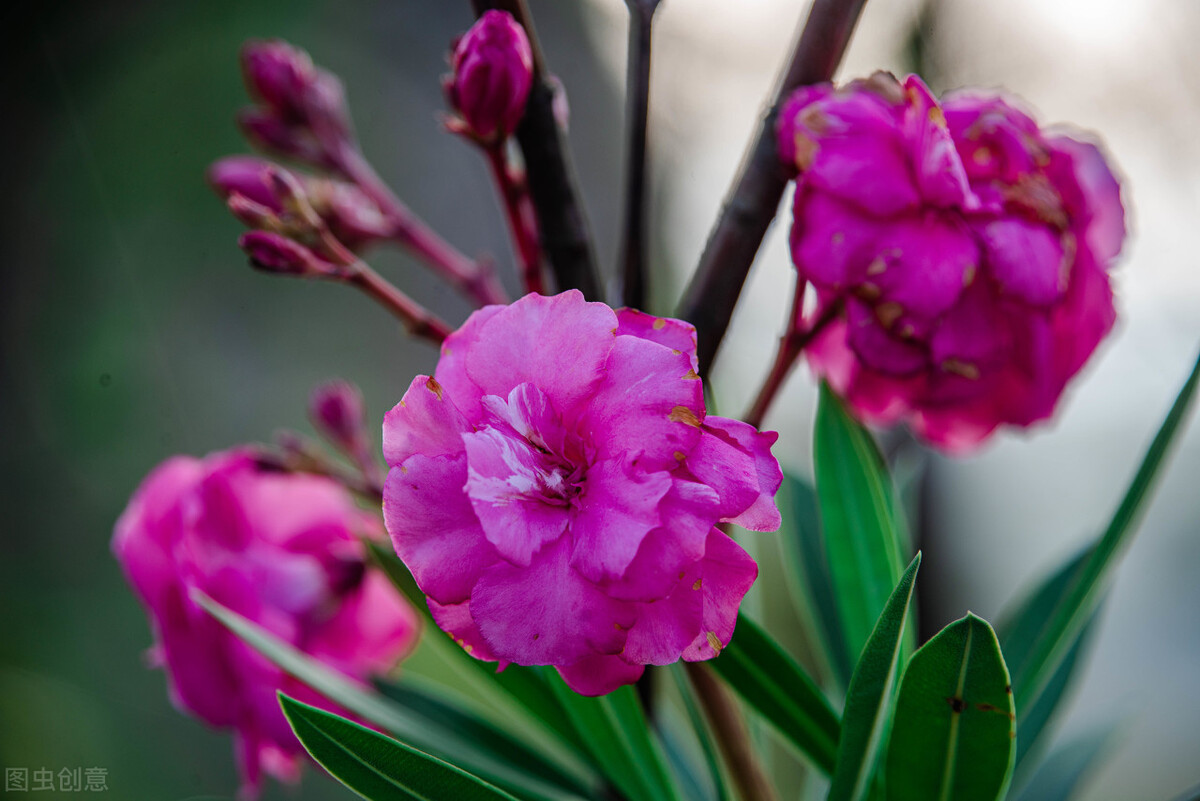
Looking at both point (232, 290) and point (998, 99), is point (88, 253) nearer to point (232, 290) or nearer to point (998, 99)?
point (232, 290)

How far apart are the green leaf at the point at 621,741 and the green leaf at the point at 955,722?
0.63ft

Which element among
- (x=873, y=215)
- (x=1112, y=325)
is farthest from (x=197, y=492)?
(x=1112, y=325)

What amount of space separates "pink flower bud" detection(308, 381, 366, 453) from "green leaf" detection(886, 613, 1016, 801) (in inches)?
19.7

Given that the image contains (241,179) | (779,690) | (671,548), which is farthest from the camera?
(241,179)

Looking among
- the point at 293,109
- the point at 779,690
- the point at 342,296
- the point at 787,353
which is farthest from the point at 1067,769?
the point at 342,296

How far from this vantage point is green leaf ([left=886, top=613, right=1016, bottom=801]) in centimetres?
39

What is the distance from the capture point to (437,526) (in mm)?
339

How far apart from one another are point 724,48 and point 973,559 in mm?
1936

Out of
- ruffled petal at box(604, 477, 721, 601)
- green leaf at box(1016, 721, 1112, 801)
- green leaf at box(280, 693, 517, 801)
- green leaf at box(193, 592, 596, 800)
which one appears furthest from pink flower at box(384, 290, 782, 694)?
green leaf at box(1016, 721, 1112, 801)

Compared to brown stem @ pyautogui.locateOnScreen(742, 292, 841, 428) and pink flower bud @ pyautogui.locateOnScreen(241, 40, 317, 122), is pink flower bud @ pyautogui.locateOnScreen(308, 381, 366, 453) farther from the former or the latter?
brown stem @ pyautogui.locateOnScreen(742, 292, 841, 428)

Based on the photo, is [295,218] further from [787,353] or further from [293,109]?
[787,353]

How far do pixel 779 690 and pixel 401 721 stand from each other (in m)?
0.28

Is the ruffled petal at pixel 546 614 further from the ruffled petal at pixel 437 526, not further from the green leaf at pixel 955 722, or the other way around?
the green leaf at pixel 955 722

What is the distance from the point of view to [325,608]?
0.69m
